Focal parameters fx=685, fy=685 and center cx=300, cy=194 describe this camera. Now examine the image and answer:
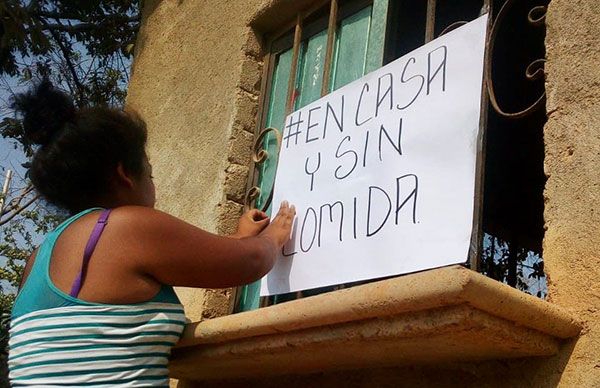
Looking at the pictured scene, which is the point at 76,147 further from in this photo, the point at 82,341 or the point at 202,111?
the point at 202,111

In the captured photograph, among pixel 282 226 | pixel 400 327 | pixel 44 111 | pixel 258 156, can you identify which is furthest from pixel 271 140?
pixel 400 327

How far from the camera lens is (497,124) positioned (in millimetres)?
3451

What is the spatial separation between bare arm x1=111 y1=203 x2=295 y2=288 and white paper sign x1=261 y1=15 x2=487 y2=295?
0.28 m

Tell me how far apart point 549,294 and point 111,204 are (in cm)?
107

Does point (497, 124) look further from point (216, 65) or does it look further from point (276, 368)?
point (276, 368)

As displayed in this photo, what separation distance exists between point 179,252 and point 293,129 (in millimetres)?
798

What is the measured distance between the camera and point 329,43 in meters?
2.46

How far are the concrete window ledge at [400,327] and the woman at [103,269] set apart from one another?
0.16 meters

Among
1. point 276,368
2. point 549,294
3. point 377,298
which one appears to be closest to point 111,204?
point 276,368

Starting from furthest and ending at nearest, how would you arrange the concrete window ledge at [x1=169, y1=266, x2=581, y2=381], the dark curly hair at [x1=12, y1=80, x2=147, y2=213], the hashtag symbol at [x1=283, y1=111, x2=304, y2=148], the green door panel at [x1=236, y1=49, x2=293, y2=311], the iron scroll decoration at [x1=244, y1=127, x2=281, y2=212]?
the iron scroll decoration at [x1=244, y1=127, x2=281, y2=212] < the green door panel at [x1=236, y1=49, x2=293, y2=311] < the hashtag symbol at [x1=283, y1=111, x2=304, y2=148] < the dark curly hair at [x1=12, y1=80, x2=147, y2=213] < the concrete window ledge at [x1=169, y1=266, x2=581, y2=381]

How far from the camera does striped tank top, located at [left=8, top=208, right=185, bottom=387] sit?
4.89 ft

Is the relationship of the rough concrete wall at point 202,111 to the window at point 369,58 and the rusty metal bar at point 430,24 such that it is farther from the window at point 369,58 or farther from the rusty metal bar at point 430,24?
the rusty metal bar at point 430,24

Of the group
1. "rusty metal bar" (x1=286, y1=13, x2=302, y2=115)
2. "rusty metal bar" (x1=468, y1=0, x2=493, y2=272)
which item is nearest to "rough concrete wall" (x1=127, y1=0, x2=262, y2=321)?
"rusty metal bar" (x1=286, y1=13, x2=302, y2=115)

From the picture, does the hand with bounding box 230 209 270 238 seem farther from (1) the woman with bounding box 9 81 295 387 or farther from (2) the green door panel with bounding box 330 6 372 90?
(2) the green door panel with bounding box 330 6 372 90
